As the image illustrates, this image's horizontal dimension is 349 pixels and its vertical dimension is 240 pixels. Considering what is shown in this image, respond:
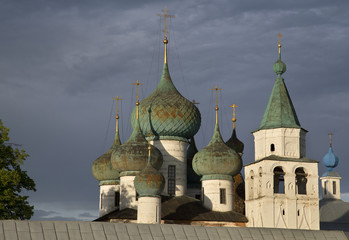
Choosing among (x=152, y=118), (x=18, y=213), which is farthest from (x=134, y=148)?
(x=18, y=213)

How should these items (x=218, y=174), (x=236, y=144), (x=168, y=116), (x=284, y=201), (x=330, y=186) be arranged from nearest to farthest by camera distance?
(x=284, y=201)
(x=218, y=174)
(x=168, y=116)
(x=236, y=144)
(x=330, y=186)

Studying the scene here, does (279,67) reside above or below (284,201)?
above

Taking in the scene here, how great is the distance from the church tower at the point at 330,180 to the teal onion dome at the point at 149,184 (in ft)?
107

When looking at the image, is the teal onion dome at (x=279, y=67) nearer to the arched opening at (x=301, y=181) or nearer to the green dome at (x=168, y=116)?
the green dome at (x=168, y=116)

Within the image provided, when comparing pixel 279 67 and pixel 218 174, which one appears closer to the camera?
pixel 218 174

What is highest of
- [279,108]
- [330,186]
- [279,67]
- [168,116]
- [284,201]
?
[279,67]

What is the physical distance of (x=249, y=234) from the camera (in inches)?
1119

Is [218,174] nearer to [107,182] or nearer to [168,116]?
[168,116]

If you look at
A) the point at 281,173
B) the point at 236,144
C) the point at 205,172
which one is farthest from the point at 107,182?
the point at 281,173

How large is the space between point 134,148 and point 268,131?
6.31 metres

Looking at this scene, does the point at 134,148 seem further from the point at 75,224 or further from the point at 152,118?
the point at 75,224

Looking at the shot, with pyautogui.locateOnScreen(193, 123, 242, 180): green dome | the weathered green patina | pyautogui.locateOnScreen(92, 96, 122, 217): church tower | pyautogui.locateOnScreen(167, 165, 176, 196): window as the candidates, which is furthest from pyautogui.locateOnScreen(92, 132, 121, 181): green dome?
the weathered green patina

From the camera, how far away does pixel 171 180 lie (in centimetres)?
4200

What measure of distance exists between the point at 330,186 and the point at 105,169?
94.3ft
